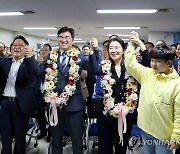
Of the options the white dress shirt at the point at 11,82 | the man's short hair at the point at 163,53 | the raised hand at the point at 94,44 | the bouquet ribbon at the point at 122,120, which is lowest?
the bouquet ribbon at the point at 122,120

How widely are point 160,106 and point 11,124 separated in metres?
1.58

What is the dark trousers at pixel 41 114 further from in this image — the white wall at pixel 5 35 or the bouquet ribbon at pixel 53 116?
the white wall at pixel 5 35

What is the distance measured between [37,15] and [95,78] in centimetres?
513

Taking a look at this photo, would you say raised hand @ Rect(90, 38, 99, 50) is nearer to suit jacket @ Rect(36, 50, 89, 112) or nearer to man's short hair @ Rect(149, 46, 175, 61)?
suit jacket @ Rect(36, 50, 89, 112)

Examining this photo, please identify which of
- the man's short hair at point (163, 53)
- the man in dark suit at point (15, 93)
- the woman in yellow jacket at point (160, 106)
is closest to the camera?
the woman in yellow jacket at point (160, 106)

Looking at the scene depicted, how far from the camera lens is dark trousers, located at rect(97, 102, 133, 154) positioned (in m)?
2.29

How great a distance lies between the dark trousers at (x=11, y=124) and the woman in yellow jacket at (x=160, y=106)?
1283mm

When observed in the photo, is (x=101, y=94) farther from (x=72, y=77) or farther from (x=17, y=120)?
(x=17, y=120)

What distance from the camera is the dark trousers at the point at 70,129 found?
2320mm

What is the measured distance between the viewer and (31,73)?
2.37 meters

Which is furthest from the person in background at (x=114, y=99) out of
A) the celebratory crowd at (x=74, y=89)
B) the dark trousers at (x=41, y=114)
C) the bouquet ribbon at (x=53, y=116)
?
the dark trousers at (x=41, y=114)

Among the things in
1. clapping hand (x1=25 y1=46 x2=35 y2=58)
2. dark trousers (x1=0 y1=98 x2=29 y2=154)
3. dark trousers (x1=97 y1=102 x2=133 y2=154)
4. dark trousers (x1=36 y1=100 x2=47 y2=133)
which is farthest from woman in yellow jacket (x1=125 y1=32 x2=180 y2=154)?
dark trousers (x1=36 y1=100 x2=47 y2=133)

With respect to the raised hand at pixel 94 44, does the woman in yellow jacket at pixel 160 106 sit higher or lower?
lower

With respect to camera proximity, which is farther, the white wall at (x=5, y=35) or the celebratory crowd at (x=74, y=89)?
the white wall at (x=5, y=35)
